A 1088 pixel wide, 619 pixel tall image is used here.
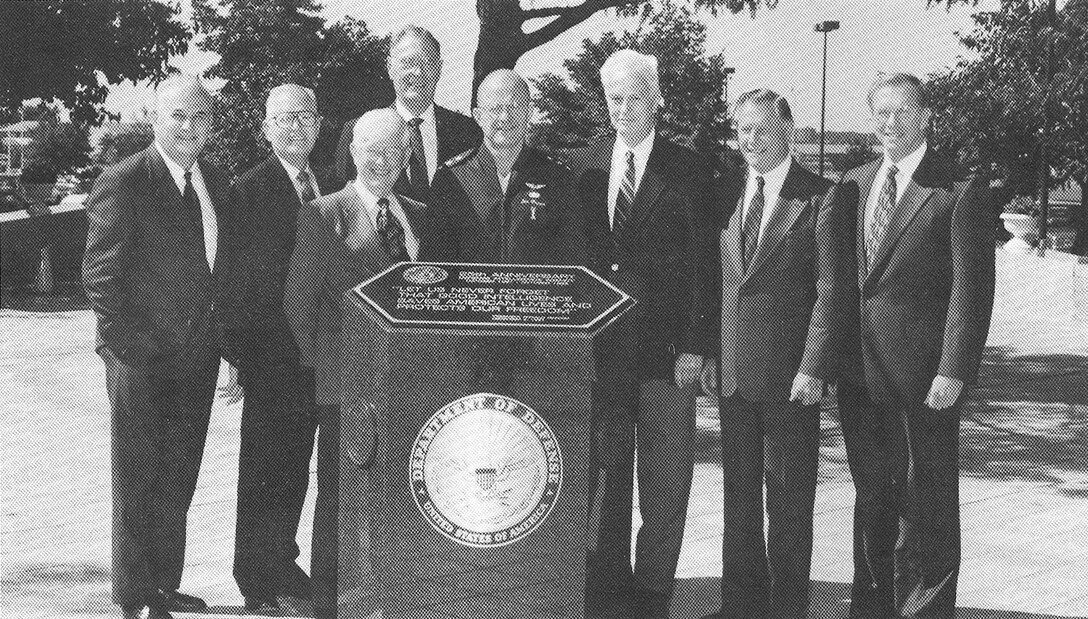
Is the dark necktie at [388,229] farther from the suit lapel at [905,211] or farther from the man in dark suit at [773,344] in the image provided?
the suit lapel at [905,211]

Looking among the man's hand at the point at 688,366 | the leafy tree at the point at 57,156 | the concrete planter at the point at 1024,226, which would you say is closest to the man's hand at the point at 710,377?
the man's hand at the point at 688,366

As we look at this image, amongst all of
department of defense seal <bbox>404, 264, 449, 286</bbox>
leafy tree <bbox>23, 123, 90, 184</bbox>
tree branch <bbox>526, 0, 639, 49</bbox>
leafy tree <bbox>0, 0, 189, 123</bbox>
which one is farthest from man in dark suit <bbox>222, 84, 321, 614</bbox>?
leafy tree <bbox>23, 123, 90, 184</bbox>

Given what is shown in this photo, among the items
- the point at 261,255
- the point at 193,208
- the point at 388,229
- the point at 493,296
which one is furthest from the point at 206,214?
the point at 493,296

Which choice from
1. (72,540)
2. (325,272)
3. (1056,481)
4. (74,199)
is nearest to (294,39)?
(72,540)

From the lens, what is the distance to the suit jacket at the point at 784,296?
5.01m

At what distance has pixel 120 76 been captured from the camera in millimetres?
11766

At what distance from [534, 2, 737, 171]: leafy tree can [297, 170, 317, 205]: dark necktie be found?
11.5 feet

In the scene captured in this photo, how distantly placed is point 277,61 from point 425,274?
4.21m

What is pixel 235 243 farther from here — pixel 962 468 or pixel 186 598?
pixel 962 468

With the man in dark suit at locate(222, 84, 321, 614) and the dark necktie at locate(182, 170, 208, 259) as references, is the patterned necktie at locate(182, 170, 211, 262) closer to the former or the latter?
the dark necktie at locate(182, 170, 208, 259)

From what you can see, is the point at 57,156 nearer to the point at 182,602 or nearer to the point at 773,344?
the point at 182,602

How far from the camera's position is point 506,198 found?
5.03 metres

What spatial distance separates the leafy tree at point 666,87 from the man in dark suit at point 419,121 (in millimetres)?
3134

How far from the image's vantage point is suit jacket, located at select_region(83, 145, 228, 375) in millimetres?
4992
